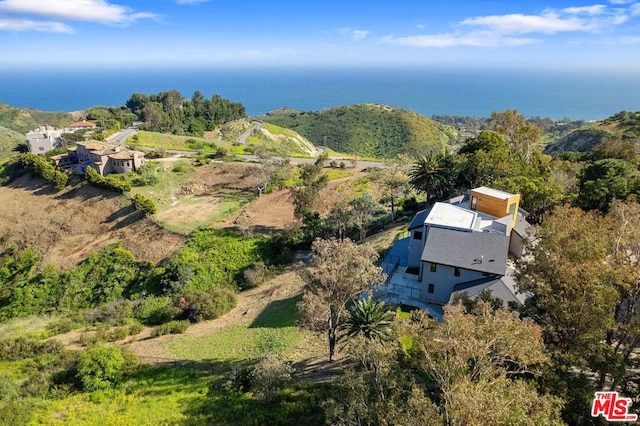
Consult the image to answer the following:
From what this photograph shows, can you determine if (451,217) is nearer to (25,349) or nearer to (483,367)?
(483,367)

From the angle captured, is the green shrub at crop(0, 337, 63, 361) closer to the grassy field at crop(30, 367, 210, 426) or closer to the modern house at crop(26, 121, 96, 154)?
the grassy field at crop(30, 367, 210, 426)

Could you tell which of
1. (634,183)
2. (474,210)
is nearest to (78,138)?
(474,210)

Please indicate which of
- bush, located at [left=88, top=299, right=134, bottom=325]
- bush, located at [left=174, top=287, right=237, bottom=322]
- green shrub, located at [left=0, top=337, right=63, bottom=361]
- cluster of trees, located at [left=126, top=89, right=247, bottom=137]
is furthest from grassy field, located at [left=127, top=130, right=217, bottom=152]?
green shrub, located at [left=0, top=337, right=63, bottom=361]

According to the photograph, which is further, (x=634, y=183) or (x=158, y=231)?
(x=158, y=231)

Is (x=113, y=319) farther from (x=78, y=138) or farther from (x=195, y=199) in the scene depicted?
(x=78, y=138)

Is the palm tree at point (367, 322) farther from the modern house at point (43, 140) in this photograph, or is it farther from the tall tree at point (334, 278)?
the modern house at point (43, 140)

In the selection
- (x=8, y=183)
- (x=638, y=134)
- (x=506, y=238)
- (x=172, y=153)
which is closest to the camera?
(x=506, y=238)
